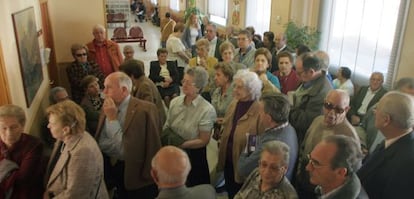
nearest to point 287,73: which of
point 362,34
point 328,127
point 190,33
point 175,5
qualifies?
point 328,127

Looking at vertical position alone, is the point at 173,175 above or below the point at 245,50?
below

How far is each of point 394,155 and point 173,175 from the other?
4.20ft

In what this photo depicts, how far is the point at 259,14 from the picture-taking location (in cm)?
887

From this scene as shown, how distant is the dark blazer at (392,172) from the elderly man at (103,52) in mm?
4140

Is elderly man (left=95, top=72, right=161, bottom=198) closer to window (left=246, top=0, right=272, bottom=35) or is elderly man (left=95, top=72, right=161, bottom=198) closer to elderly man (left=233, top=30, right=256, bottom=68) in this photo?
elderly man (left=233, top=30, right=256, bottom=68)

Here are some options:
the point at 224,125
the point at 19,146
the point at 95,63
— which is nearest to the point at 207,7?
the point at 95,63

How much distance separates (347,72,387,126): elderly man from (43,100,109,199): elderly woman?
3404 millimetres

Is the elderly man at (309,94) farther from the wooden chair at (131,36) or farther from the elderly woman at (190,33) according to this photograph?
the wooden chair at (131,36)

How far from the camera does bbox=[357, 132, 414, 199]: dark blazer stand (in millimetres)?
1912

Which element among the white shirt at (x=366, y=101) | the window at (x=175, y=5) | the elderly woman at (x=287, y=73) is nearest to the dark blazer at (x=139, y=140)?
the elderly woman at (x=287, y=73)

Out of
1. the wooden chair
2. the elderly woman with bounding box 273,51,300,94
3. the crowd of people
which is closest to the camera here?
the crowd of people

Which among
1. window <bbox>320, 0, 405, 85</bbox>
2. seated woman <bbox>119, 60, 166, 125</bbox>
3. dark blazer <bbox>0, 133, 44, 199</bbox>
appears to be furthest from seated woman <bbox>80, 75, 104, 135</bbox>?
window <bbox>320, 0, 405, 85</bbox>

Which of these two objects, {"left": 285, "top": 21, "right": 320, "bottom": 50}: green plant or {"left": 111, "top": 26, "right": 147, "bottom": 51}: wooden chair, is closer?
{"left": 285, "top": 21, "right": 320, "bottom": 50}: green plant

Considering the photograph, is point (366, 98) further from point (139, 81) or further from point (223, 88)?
point (139, 81)
